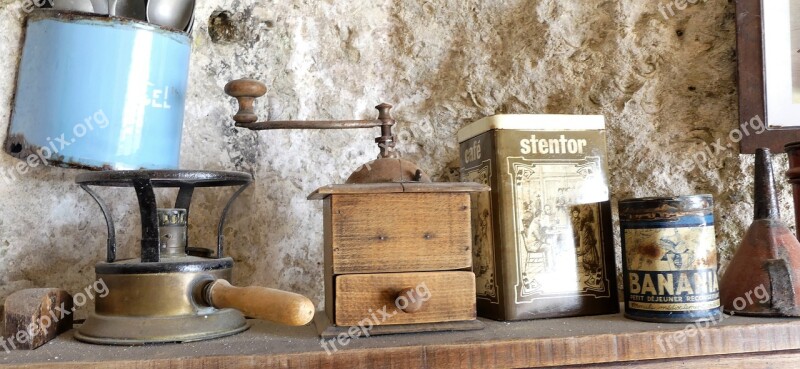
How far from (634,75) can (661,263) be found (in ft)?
1.33

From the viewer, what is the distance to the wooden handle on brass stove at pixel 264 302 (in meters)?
0.65

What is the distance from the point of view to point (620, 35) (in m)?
1.10

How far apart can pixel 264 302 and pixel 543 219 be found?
41 centimetres

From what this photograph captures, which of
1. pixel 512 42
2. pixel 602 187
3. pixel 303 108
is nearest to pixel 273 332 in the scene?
pixel 303 108

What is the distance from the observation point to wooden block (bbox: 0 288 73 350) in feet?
2.43

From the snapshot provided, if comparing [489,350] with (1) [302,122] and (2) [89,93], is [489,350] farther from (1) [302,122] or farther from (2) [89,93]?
(2) [89,93]

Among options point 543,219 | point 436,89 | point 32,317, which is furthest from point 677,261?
point 32,317

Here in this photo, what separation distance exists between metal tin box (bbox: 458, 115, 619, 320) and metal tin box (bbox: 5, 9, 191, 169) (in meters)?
0.49

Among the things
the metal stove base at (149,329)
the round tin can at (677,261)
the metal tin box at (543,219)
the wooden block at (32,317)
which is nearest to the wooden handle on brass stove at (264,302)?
the metal stove base at (149,329)

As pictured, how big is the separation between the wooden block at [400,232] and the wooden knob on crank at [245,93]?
24 cm

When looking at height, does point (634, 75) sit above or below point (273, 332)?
above

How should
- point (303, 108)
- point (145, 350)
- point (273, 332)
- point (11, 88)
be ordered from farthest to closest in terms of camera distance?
1. point (303, 108)
2. point (11, 88)
3. point (273, 332)
4. point (145, 350)

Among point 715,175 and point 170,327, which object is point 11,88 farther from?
point 715,175

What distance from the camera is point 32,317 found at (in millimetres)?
752
